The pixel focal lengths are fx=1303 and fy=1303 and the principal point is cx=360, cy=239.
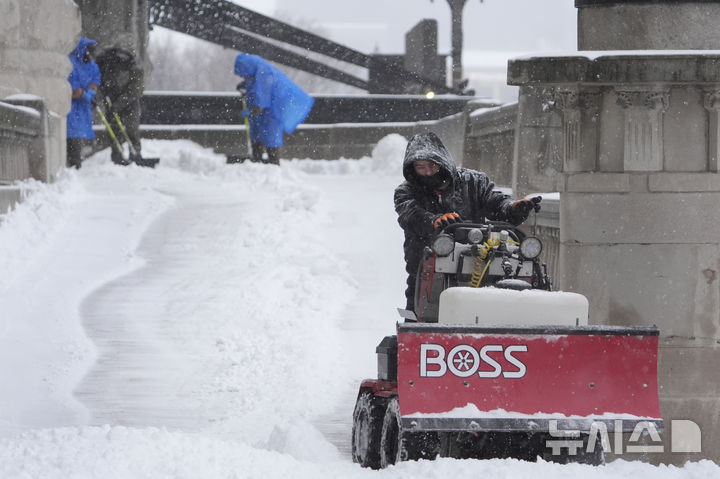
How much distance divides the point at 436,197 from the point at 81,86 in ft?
46.5

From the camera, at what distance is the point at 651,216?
902cm

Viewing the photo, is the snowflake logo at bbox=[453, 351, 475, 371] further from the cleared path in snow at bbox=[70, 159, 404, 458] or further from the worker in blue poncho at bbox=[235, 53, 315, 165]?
the worker in blue poncho at bbox=[235, 53, 315, 165]

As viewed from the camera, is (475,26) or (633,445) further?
(475,26)

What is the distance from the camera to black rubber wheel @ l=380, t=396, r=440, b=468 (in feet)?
20.5

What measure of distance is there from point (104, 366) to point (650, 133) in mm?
4221

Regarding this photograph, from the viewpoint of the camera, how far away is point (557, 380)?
6.23 meters

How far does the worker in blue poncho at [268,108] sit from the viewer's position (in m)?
21.8

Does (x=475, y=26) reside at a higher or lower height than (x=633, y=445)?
higher

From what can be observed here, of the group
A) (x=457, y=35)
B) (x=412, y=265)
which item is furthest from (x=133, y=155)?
(x=457, y=35)

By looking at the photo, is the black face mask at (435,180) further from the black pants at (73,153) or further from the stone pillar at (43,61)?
the black pants at (73,153)

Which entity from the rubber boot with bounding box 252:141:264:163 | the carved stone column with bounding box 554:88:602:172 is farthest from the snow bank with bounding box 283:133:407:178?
the carved stone column with bounding box 554:88:602:172

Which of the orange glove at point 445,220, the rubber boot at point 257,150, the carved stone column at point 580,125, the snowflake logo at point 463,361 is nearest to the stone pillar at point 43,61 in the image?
the rubber boot at point 257,150

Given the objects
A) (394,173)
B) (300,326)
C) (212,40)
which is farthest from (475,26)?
(300,326)

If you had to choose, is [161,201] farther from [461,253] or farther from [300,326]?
[461,253]
